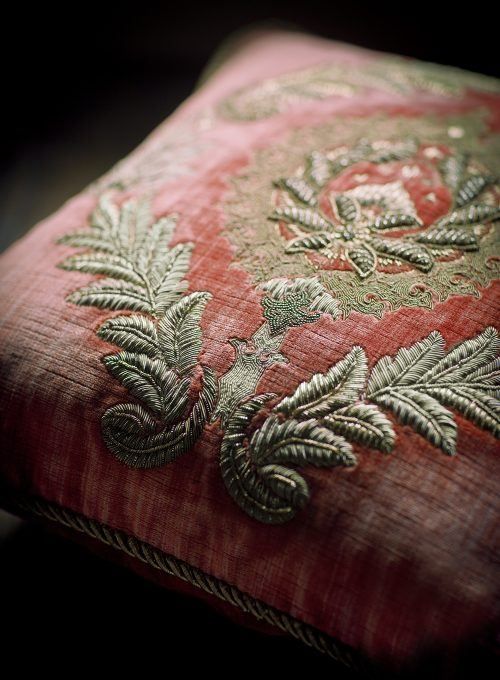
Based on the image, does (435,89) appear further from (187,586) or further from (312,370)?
(187,586)

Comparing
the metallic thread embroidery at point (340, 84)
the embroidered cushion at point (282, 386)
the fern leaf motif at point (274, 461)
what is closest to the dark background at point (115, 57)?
the metallic thread embroidery at point (340, 84)

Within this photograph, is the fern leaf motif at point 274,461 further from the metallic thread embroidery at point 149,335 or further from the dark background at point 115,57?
the dark background at point 115,57

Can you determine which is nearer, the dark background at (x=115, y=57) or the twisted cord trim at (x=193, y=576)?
the twisted cord trim at (x=193, y=576)

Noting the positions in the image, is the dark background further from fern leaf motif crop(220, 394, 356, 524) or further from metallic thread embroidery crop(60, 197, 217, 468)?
fern leaf motif crop(220, 394, 356, 524)

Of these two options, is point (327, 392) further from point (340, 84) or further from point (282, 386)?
point (340, 84)

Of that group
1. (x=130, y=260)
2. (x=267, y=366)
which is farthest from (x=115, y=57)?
(x=267, y=366)

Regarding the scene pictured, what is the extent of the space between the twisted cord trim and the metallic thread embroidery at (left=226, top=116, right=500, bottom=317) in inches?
7.9

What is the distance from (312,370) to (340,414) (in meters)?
0.04

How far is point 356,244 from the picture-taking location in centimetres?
47

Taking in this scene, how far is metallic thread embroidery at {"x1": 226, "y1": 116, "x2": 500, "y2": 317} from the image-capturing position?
0.45 metres

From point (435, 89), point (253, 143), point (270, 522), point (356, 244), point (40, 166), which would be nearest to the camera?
point (270, 522)

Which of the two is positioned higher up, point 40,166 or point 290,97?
point 290,97

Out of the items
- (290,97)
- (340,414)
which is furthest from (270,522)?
(290,97)

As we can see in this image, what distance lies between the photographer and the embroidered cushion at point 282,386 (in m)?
0.35
